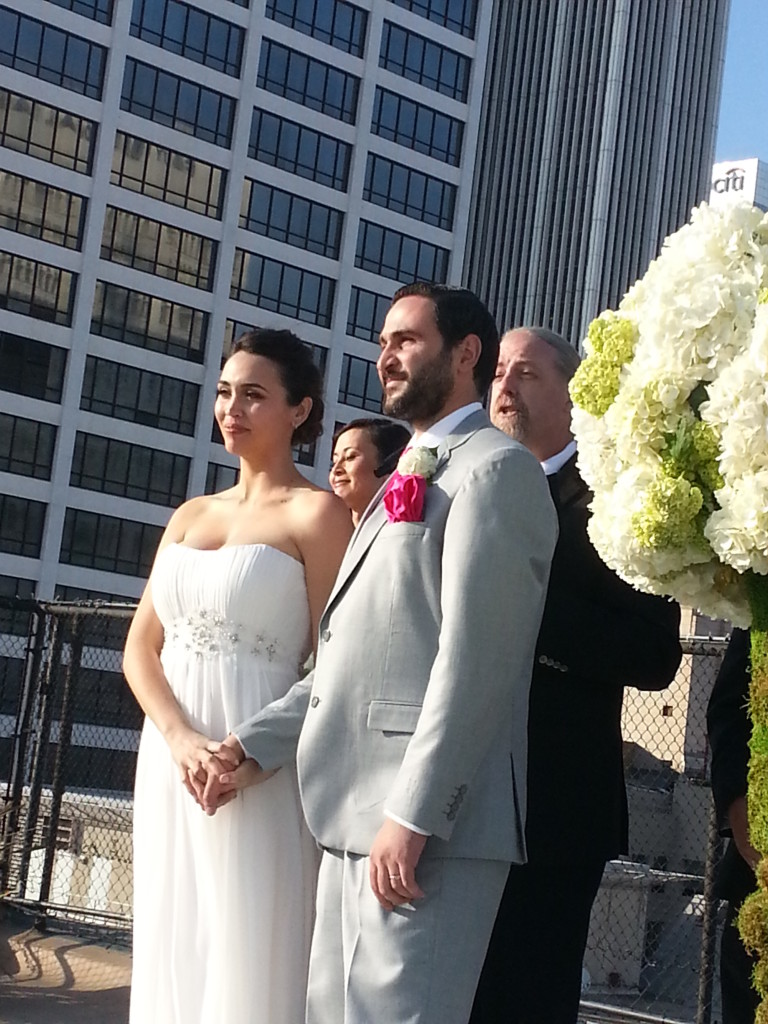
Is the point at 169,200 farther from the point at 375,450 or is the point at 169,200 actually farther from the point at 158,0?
the point at 375,450

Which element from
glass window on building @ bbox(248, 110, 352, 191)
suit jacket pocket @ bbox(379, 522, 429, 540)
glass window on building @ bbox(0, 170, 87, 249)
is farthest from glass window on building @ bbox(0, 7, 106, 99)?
suit jacket pocket @ bbox(379, 522, 429, 540)

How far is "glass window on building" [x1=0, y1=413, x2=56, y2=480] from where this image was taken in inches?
2157

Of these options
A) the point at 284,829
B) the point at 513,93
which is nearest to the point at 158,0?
the point at 513,93

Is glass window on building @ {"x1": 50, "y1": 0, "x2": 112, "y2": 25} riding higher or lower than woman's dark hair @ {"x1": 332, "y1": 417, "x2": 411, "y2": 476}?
higher

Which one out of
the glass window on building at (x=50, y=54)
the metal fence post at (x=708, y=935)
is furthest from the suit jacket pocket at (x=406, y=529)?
the glass window on building at (x=50, y=54)

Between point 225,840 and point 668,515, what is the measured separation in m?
2.25

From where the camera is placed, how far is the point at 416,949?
3373mm

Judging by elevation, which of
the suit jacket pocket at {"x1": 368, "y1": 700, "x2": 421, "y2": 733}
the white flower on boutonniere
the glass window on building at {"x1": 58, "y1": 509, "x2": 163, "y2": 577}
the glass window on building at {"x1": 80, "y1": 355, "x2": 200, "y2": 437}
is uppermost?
the glass window on building at {"x1": 80, "y1": 355, "x2": 200, "y2": 437}

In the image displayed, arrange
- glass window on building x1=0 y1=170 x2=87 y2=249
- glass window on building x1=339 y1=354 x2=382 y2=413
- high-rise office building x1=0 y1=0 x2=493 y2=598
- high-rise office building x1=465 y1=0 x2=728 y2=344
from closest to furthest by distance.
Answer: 1. glass window on building x1=0 y1=170 x2=87 y2=249
2. high-rise office building x1=0 y1=0 x2=493 y2=598
3. glass window on building x1=339 y1=354 x2=382 y2=413
4. high-rise office building x1=465 y1=0 x2=728 y2=344

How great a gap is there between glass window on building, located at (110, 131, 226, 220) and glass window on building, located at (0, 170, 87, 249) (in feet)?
7.08

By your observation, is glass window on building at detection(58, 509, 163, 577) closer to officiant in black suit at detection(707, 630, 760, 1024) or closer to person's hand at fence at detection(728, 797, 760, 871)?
officiant in black suit at detection(707, 630, 760, 1024)

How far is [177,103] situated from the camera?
58.9m

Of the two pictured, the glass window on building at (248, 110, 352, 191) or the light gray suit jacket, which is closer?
the light gray suit jacket

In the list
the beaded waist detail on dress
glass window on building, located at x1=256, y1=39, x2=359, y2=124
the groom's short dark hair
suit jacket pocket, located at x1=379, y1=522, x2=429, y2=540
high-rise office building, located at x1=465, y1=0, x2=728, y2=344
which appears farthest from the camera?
high-rise office building, located at x1=465, y1=0, x2=728, y2=344
